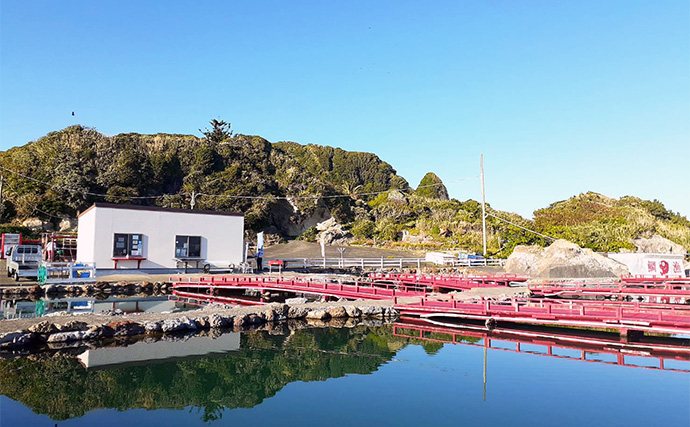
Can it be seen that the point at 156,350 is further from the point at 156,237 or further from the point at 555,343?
the point at 156,237

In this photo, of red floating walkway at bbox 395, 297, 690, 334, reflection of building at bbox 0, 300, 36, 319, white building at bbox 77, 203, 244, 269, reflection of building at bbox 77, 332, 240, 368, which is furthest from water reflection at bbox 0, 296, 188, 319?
red floating walkway at bbox 395, 297, 690, 334

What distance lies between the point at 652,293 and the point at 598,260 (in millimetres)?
8537

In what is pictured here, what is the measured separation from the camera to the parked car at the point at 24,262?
26.2 metres

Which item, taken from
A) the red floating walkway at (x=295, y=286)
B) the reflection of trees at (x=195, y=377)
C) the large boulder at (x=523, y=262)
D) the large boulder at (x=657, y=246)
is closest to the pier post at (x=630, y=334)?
the reflection of trees at (x=195, y=377)

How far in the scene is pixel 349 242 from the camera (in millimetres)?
56438

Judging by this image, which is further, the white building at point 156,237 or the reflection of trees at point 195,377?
the white building at point 156,237

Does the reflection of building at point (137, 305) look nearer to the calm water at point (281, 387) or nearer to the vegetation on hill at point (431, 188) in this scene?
the calm water at point (281, 387)

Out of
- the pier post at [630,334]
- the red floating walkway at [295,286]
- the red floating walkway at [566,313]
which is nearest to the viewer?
the red floating walkway at [566,313]

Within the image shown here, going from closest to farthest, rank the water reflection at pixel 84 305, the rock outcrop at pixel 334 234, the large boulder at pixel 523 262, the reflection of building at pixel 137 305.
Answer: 1. the water reflection at pixel 84 305
2. the reflection of building at pixel 137 305
3. the large boulder at pixel 523 262
4. the rock outcrop at pixel 334 234

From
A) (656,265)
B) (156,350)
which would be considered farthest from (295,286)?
(656,265)

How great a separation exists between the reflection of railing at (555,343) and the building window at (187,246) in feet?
56.0

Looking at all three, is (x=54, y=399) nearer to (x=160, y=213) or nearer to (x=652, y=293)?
(x=160, y=213)

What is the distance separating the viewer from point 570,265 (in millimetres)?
30297

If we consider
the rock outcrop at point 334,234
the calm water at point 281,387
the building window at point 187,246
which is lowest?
the calm water at point 281,387
